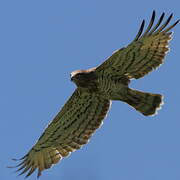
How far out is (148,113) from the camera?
1619 centimetres

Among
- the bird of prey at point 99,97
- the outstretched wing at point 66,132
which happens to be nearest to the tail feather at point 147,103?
the bird of prey at point 99,97

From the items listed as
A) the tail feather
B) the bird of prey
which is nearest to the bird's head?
the bird of prey

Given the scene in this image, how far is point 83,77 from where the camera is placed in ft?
52.1

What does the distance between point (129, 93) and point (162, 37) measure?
4.08 ft

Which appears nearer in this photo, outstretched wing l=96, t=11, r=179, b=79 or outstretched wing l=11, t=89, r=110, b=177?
outstretched wing l=96, t=11, r=179, b=79

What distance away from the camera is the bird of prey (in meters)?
15.6

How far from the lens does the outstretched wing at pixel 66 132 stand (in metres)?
16.5

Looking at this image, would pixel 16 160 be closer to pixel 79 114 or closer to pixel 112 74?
pixel 79 114

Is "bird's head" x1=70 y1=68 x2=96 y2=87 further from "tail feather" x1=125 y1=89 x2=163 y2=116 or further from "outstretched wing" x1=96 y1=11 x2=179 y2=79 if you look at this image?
"tail feather" x1=125 y1=89 x2=163 y2=116

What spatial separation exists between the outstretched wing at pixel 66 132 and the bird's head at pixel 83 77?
0.45 m

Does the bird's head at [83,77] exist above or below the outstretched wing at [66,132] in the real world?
above

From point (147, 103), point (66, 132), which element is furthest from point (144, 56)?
point (66, 132)

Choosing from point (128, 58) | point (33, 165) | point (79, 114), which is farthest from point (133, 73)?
point (33, 165)

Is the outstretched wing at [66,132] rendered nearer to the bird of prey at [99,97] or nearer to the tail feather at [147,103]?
the bird of prey at [99,97]
